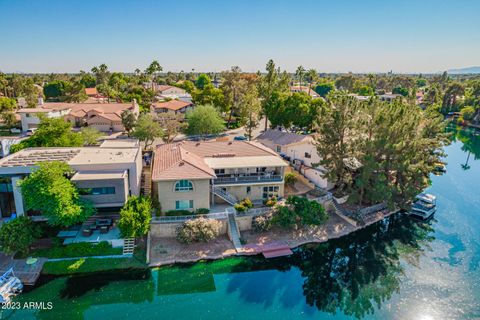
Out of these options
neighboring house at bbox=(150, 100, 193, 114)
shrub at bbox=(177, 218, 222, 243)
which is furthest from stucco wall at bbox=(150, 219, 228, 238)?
neighboring house at bbox=(150, 100, 193, 114)

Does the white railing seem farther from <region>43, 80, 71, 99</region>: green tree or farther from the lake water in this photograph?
<region>43, 80, 71, 99</region>: green tree

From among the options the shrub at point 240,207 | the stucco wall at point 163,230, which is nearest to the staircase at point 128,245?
the stucco wall at point 163,230

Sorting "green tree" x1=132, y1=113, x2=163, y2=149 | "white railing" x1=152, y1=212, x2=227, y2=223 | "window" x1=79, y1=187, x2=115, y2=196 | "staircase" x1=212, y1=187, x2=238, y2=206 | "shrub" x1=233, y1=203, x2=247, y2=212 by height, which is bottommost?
"white railing" x1=152, y1=212, x2=227, y2=223

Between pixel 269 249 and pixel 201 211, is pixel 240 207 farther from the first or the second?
pixel 269 249

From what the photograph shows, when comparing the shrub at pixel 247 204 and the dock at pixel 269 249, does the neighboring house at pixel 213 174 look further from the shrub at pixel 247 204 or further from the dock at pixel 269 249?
the dock at pixel 269 249

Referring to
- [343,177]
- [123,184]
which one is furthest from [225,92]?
[123,184]

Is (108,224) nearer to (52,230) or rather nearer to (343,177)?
Answer: (52,230)
